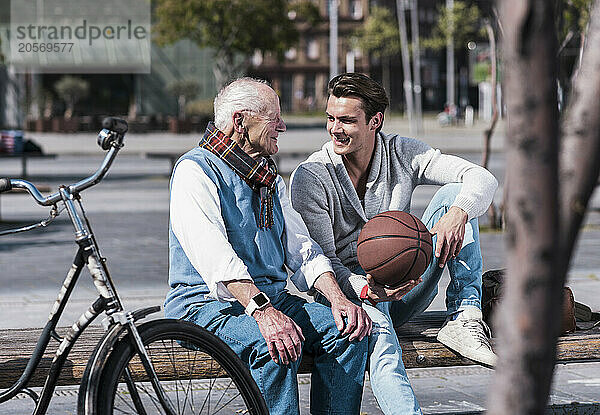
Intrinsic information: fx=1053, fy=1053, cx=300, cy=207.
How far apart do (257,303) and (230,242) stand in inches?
13.6

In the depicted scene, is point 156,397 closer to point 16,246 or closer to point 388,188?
point 388,188

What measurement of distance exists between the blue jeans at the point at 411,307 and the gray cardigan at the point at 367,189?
95 millimetres

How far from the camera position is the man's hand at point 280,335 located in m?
3.46

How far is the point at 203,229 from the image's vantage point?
3619 mm

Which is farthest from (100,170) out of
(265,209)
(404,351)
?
(404,351)

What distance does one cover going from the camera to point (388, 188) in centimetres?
441

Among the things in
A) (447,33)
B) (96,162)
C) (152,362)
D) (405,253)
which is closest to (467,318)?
(405,253)

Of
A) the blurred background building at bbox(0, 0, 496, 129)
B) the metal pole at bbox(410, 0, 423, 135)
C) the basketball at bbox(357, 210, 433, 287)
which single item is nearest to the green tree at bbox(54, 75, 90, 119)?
the blurred background building at bbox(0, 0, 496, 129)

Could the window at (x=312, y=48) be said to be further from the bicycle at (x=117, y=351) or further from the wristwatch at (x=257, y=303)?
the bicycle at (x=117, y=351)

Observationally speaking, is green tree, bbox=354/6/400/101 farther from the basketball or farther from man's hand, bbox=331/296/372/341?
man's hand, bbox=331/296/372/341

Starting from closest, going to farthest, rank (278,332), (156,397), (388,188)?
(156,397), (278,332), (388,188)

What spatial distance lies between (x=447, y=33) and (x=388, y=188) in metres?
66.1

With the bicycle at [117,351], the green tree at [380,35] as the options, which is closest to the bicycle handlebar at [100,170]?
the bicycle at [117,351]

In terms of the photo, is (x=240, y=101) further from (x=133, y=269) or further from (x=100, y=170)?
(x=133, y=269)
